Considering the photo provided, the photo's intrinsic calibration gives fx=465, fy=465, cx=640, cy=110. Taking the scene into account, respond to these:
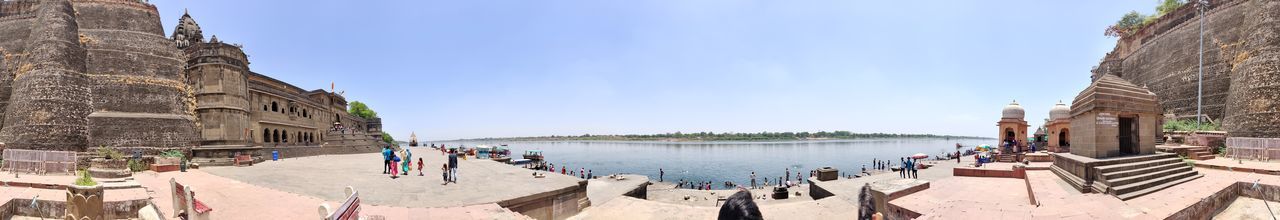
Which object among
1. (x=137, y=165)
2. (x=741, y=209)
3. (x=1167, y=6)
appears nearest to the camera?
(x=741, y=209)

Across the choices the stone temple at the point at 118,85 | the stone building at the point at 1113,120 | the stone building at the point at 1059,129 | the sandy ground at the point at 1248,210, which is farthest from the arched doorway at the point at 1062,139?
the stone temple at the point at 118,85

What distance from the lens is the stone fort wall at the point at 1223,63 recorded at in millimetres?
19156

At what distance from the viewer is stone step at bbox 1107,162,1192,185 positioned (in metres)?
8.89

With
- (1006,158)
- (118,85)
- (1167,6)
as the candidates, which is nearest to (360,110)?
(118,85)

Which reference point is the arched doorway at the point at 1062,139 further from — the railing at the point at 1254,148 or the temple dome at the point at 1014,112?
the railing at the point at 1254,148

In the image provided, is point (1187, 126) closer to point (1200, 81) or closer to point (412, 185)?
point (1200, 81)

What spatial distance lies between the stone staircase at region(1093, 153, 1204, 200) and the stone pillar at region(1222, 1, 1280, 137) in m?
13.8

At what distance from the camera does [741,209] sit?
9.00ft

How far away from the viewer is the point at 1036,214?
717cm

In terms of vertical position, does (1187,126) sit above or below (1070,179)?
above

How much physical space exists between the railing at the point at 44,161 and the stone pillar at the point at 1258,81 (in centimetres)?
4186

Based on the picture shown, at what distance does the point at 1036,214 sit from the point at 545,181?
10.4 m

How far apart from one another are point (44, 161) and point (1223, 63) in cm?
4722

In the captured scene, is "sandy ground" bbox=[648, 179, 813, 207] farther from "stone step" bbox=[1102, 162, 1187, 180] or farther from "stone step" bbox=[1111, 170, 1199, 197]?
"stone step" bbox=[1111, 170, 1199, 197]
